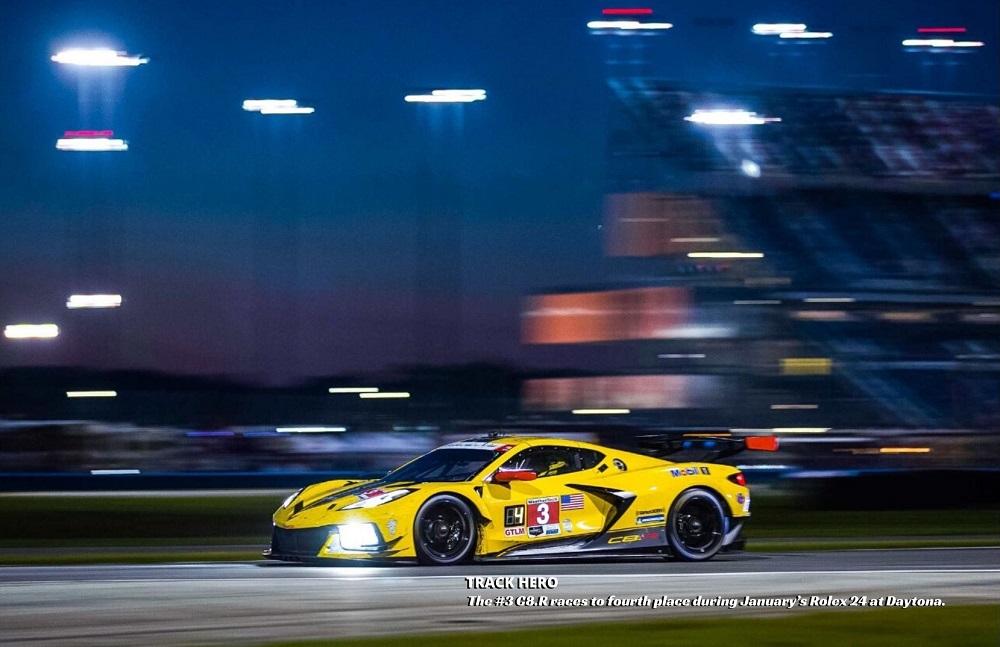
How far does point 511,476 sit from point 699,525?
1.87m

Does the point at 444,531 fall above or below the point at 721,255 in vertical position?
below

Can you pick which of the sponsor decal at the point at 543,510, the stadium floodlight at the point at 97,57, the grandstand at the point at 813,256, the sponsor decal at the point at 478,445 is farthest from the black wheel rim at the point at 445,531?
the grandstand at the point at 813,256

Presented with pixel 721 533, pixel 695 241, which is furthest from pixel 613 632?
pixel 695 241

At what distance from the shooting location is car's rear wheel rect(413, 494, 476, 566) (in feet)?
34.4

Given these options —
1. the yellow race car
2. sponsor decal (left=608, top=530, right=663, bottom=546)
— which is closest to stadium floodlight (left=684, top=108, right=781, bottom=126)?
the yellow race car

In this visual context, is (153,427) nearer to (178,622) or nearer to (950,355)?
(178,622)

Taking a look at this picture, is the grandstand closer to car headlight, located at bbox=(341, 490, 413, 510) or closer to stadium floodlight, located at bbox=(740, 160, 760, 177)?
stadium floodlight, located at bbox=(740, 160, 760, 177)

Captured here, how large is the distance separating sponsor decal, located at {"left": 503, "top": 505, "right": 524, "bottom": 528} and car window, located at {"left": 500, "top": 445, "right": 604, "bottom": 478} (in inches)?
13.9

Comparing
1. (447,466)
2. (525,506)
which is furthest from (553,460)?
(447,466)

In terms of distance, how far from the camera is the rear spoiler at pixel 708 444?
1153 centimetres

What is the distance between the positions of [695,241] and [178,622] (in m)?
41.3

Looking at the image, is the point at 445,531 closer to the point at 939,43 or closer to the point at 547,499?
the point at 547,499

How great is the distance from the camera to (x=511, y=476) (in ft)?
35.3

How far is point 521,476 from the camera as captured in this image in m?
10.8
